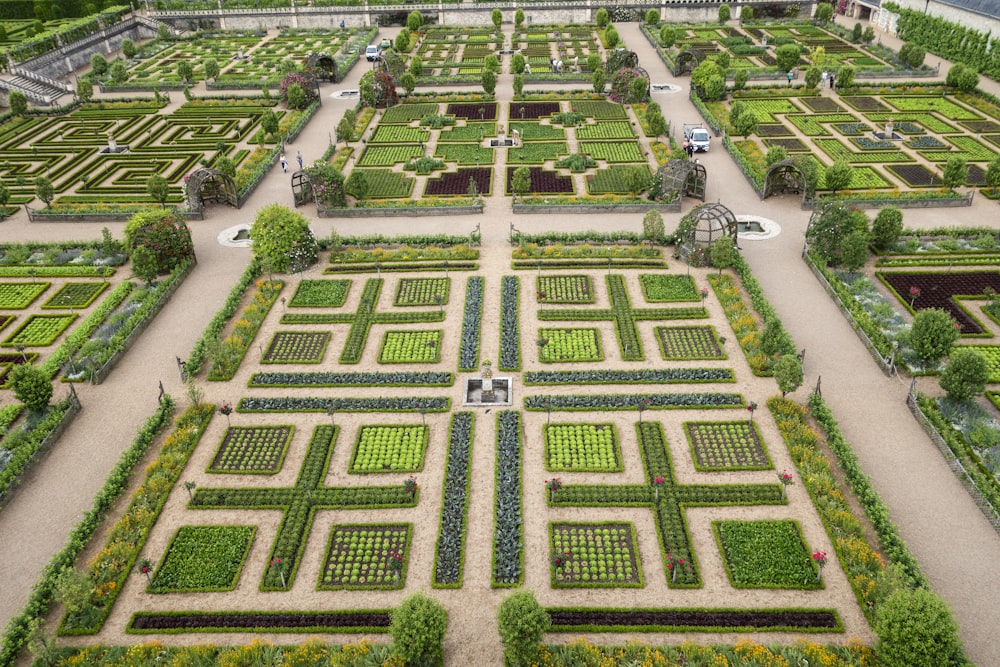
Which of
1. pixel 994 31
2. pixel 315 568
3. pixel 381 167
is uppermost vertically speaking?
pixel 994 31

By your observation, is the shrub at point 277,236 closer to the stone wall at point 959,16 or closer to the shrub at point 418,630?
the shrub at point 418,630

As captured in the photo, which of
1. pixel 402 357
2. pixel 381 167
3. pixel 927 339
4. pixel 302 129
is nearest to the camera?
pixel 927 339

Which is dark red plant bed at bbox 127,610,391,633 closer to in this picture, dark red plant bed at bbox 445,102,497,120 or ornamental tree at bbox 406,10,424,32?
dark red plant bed at bbox 445,102,497,120

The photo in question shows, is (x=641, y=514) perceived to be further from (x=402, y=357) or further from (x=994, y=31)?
(x=994, y=31)

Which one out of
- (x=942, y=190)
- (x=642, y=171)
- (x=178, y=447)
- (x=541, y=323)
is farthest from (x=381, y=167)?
(x=942, y=190)

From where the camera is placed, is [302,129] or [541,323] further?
[302,129]

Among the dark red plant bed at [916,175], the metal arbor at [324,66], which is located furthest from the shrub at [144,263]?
the dark red plant bed at [916,175]
